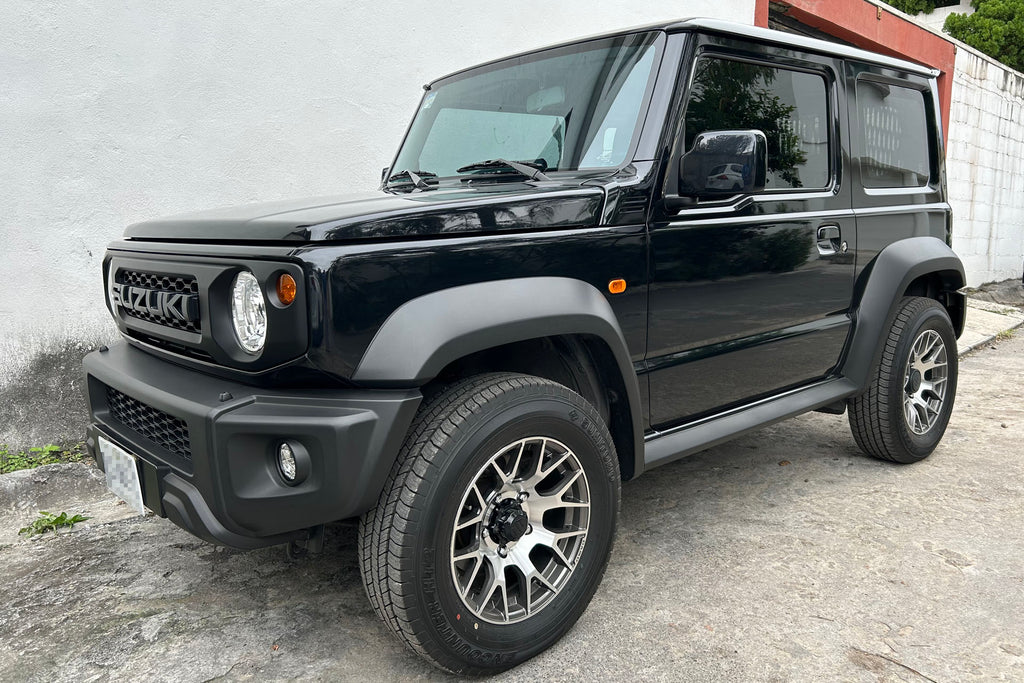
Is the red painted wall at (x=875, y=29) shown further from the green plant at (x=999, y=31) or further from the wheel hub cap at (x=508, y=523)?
the green plant at (x=999, y=31)

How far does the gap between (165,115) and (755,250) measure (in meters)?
3.08

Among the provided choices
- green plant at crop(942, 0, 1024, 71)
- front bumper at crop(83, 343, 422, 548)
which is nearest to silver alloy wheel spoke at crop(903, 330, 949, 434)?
front bumper at crop(83, 343, 422, 548)

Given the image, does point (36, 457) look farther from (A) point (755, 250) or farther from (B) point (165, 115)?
(A) point (755, 250)

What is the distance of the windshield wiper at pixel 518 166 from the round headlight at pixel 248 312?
103 cm

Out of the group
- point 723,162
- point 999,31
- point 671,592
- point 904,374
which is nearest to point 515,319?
point 723,162

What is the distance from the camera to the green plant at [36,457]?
3.64m

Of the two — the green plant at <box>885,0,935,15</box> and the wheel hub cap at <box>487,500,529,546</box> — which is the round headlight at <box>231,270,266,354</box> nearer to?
the wheel hub cap at <box>487,500,529,546</box>

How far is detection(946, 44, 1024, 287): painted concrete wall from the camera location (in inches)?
378

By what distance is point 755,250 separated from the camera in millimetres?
2744

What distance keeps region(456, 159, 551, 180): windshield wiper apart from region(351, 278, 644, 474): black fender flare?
0.49 metres

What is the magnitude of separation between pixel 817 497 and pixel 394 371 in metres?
2.26

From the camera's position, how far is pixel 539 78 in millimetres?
2803

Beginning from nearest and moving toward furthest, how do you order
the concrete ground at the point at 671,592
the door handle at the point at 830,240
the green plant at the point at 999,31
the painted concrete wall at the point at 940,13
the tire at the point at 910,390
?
the concrete ground at the point at 671,592 < the door handle at the point at 830,240 < the tire at the point at 910,390 < the green plant at the point at 999,31 < the painted concrete wall at the point at 940,13

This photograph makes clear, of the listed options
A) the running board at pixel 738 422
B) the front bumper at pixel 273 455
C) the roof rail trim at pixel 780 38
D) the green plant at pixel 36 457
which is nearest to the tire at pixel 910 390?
the running board at pixel 738 422
